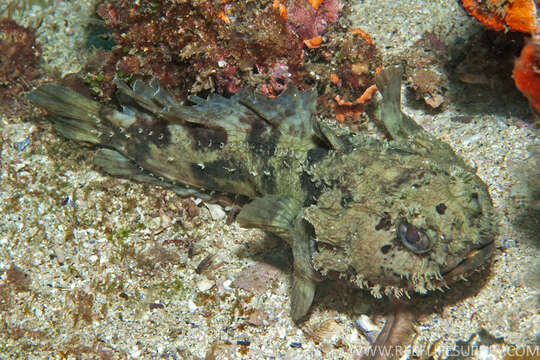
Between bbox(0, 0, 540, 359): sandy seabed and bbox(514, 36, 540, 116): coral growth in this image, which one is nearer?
bbox(514, 36, 540, 116): coral growth

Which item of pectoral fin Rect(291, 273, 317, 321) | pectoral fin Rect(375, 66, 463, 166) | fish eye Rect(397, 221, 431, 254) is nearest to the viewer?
fish eye Rect(397, 221, 431, 254)

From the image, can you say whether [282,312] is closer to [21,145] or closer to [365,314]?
[365,314]

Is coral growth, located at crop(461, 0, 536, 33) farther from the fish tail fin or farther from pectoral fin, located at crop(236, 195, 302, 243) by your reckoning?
the fish tail fin

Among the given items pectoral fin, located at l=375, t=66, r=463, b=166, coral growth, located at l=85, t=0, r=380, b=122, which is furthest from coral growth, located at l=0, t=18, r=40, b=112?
pectoral fin, located at l=375, t=66, r=463, b=166

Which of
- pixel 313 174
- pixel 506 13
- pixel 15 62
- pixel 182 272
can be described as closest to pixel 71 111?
pixel 15 62

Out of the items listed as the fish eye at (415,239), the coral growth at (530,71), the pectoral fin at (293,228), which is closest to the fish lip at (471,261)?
the fish eye at (415,239)

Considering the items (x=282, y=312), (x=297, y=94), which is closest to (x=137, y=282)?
(x=282, y=312)

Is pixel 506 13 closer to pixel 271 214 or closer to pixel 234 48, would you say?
pixel 234 48
